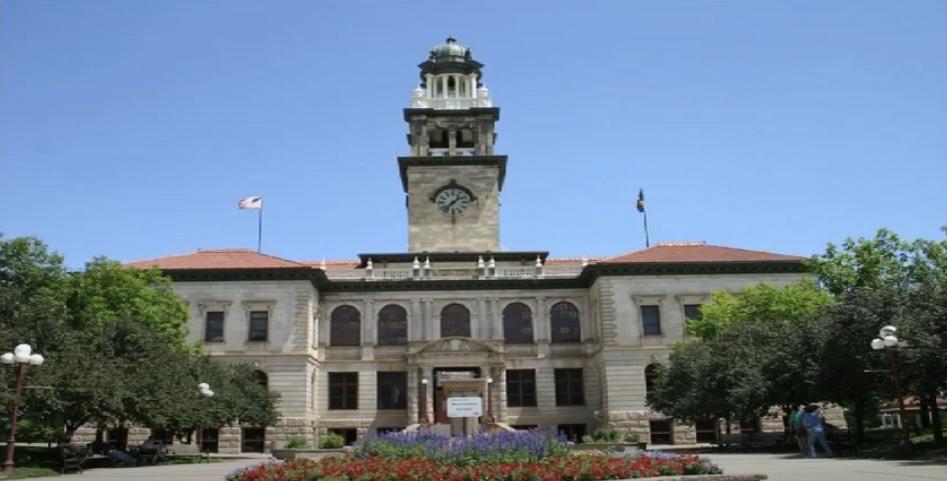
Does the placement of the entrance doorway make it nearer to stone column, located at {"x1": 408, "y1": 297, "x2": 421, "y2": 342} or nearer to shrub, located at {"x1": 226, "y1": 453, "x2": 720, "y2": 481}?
stone column, located at {"x1": 408, "y1": 297, "x2": 421, "y2": 342}

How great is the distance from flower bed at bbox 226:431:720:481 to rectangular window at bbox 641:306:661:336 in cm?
2886

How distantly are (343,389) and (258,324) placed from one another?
664 centimetres

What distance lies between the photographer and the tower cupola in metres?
59.4

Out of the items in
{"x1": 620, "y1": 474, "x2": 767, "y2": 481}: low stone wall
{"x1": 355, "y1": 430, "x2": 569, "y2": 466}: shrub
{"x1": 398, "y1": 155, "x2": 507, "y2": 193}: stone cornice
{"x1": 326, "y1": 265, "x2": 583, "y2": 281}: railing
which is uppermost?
{"x1": 398, "y1": 155, "x2": 507, "y2": 193}: stone cornice

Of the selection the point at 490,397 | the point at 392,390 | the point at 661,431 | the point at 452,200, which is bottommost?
the point at 661,431

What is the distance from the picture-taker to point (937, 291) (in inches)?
1010

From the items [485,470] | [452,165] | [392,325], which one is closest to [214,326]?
[392,325]

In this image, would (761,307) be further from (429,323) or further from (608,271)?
(429,323)

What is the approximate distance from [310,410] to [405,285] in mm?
9489

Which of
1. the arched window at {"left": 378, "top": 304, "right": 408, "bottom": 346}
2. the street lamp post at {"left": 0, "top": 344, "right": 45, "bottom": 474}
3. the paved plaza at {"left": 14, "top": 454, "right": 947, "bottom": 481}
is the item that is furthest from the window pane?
the street lamp post at {"left": 0, "top": 344, "right": 45, "bottom": 474}

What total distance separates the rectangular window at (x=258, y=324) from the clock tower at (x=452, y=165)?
492 inches

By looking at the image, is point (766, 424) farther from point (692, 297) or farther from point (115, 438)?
point (115, 438)

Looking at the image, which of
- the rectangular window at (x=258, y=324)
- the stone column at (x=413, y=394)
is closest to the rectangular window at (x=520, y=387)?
the stone column at (x=413, y=394)

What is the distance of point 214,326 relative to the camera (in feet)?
154
